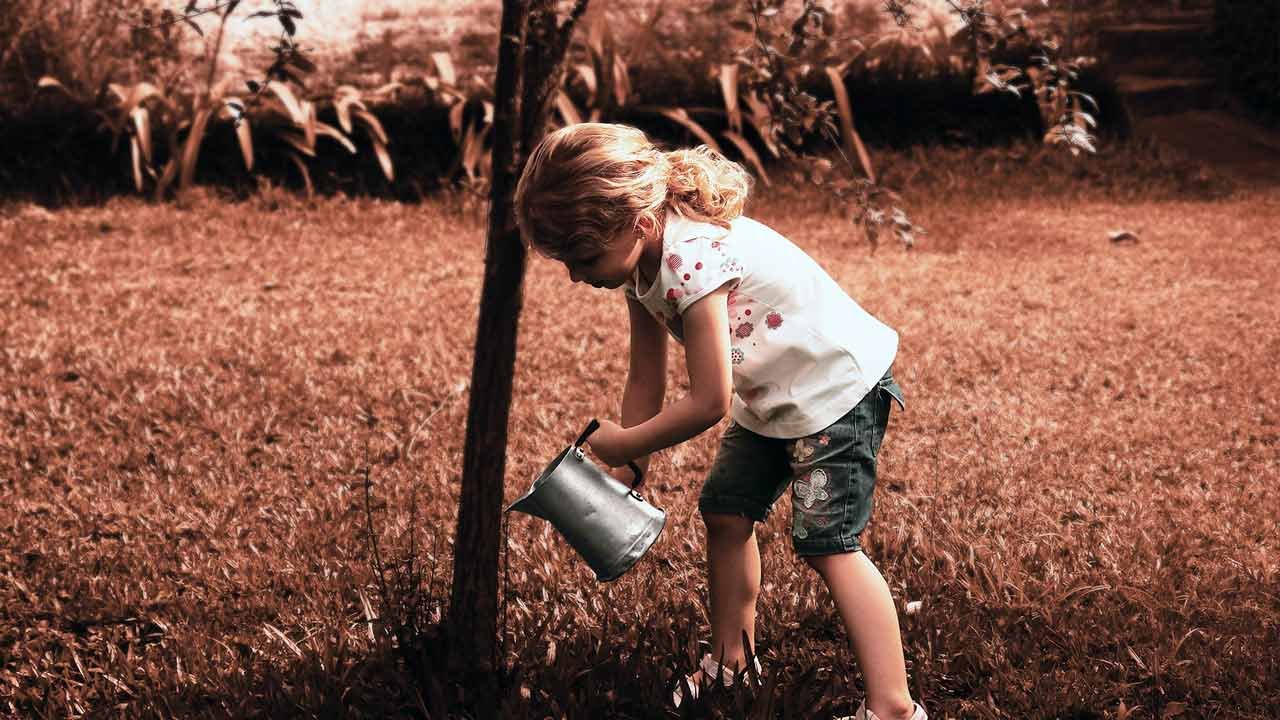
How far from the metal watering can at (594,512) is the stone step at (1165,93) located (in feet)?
22.3

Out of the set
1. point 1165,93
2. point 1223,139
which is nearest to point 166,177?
point 1165,93

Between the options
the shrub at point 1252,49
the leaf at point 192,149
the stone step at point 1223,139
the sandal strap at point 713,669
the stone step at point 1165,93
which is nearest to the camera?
the sandal strap at point 713,669

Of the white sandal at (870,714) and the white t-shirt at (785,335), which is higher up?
the white t-shirt at (785,335)

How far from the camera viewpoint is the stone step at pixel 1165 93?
25.7 ft

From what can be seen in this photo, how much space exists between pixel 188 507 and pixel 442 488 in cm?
68

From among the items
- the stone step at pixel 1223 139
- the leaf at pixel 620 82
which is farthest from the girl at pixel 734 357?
the stone step at pixel 1223 139

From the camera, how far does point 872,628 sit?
2102 mm

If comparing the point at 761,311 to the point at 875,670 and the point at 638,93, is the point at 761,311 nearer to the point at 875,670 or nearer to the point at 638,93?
the point at 875,670

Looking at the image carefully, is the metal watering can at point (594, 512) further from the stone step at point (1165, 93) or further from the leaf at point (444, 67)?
the stone step at point (1165, 93)

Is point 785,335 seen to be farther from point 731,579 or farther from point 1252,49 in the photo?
point 1252,49

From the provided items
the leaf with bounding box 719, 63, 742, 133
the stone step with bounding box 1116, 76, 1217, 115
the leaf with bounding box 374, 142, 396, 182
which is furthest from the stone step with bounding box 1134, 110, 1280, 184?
the leaf with bounding box 374, 142, 396, 182

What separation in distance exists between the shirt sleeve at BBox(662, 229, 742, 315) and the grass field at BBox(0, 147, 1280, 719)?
76cm

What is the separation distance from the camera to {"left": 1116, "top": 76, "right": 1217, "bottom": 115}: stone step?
309 inches

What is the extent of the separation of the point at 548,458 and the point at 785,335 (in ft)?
5.42
